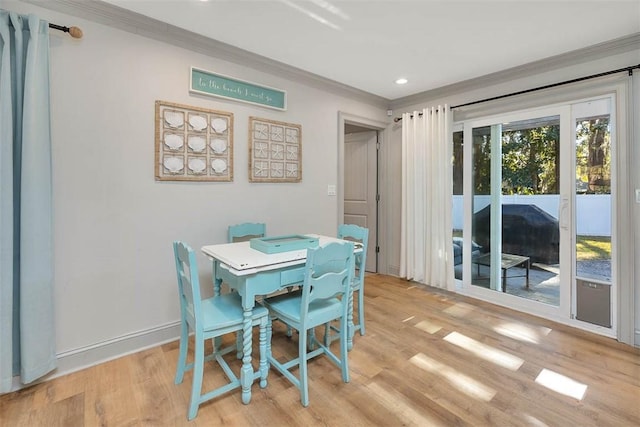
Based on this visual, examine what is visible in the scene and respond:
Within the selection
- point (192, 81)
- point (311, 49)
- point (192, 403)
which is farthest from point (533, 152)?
point (192, 403)

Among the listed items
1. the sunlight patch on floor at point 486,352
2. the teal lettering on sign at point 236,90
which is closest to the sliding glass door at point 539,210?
the sunlight patch on floor at point 486,352

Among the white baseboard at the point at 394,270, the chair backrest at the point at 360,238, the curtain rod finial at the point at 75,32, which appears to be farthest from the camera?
the white baseboard at the point at 394,270

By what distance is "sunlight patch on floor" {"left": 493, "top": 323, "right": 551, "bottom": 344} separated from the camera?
8.34 ft

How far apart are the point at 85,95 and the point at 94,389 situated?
1.92 metres

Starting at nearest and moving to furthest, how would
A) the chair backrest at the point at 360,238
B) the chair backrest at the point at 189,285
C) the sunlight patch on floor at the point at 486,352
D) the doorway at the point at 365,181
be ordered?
the chair backrest at the point at 189,285 < the sunlight patch on floor at the point at 486,352 < the chair backrest at the point at 360,238 < the doorway at the point at 365,181

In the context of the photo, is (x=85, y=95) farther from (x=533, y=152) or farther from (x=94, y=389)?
(x=533, y=152)

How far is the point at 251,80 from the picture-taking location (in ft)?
9.37

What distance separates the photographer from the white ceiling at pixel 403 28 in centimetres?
204

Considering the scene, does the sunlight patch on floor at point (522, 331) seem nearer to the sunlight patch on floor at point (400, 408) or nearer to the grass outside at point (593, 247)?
the grass outside at point (593, 247)

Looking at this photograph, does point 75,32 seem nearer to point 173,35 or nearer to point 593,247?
point 173,35

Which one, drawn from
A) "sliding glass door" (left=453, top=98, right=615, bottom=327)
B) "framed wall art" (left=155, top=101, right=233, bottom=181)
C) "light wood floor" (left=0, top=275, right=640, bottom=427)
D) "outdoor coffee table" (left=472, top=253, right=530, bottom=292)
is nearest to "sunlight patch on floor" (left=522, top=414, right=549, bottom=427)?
"light wood floor" (left=0, top=275, right=640, bottom=427)

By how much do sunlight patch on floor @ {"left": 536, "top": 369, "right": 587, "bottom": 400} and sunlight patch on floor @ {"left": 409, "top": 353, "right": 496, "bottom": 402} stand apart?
40cm

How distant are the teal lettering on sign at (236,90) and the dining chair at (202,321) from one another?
150cm

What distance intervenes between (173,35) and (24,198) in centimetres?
157
